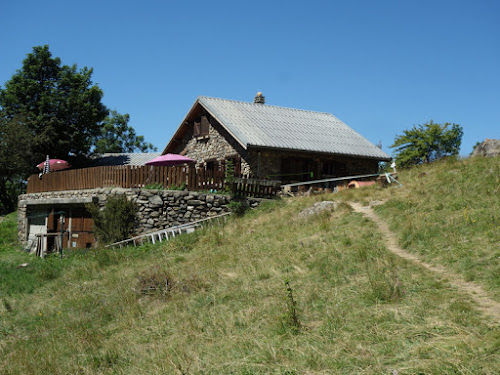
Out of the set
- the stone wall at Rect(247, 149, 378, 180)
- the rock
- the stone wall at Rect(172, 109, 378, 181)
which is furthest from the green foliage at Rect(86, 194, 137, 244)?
the stone wall at Rect(247, 149, 378, 180)

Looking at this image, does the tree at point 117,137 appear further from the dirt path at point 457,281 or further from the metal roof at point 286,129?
the dirt path at point 457,281

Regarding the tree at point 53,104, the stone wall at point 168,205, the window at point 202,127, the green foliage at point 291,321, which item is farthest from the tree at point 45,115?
the green foliage at point 291,321

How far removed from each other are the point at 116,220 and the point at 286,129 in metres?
10.4

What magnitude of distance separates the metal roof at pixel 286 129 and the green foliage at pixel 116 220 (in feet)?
18.6

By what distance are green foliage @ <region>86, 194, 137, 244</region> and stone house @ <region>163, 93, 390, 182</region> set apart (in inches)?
223

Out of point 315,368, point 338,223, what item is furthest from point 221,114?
point 315,368

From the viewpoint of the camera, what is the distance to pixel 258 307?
23.3 ft

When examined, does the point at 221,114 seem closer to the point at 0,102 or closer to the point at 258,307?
the point at 258,307

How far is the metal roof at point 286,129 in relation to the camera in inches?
803

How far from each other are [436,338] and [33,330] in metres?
6.94

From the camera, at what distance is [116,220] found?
1591 cm

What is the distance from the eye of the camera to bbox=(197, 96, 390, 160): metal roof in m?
20.4

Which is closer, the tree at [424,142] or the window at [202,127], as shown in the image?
the window at [202,127]

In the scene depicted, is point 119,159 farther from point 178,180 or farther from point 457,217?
point 457,217
